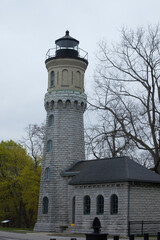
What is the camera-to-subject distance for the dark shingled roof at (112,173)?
1117 inches

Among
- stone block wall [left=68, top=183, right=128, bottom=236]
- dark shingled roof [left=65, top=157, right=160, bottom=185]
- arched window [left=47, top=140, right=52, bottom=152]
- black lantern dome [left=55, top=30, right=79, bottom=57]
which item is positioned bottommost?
stone block wall [left=68, top=183, right=128, bottom=236]

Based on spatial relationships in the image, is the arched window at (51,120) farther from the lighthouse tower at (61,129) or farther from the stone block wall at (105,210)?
the stone block wall at (105,210)

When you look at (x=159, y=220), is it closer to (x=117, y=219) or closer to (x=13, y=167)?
(x=117, y=219)

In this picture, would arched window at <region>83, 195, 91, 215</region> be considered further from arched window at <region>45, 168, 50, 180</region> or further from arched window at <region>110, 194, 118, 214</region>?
arched window at <region>45, 168, 50, 180</region>

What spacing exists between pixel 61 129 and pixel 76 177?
5.55 m

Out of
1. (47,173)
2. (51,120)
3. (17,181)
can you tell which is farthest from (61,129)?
(17,181)

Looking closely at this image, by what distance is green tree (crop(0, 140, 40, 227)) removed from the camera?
45938 mm

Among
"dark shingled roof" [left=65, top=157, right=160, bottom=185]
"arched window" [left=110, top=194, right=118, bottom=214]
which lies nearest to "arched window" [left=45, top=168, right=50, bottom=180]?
"dark shingled roof" [left=65, top=157, right=160, bottom=185]

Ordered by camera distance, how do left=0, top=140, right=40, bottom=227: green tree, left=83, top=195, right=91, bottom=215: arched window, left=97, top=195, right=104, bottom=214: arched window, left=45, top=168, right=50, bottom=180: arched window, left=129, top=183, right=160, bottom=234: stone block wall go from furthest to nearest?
1. left=0, top=140, right=40, bottom=227: green tree
2. left=45, top=168, right=50, bottom=180: arched window
3. left=83, top=195, right=91, bottom=215: arched window
4. left=97, top=195, right=104, bottom=214: arched window
5. left=129, top=183, right=160, bottom=234: stone block wall

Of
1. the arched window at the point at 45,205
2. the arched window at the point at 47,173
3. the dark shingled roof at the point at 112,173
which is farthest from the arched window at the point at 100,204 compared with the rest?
the arched window at the point at 47,173

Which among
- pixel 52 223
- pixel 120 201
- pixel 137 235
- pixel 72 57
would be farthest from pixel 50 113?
pixel 137 235

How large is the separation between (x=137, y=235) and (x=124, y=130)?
10.5 metres

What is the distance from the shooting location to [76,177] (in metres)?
32.5

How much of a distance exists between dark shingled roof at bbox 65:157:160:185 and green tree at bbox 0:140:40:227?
12.8 metres
